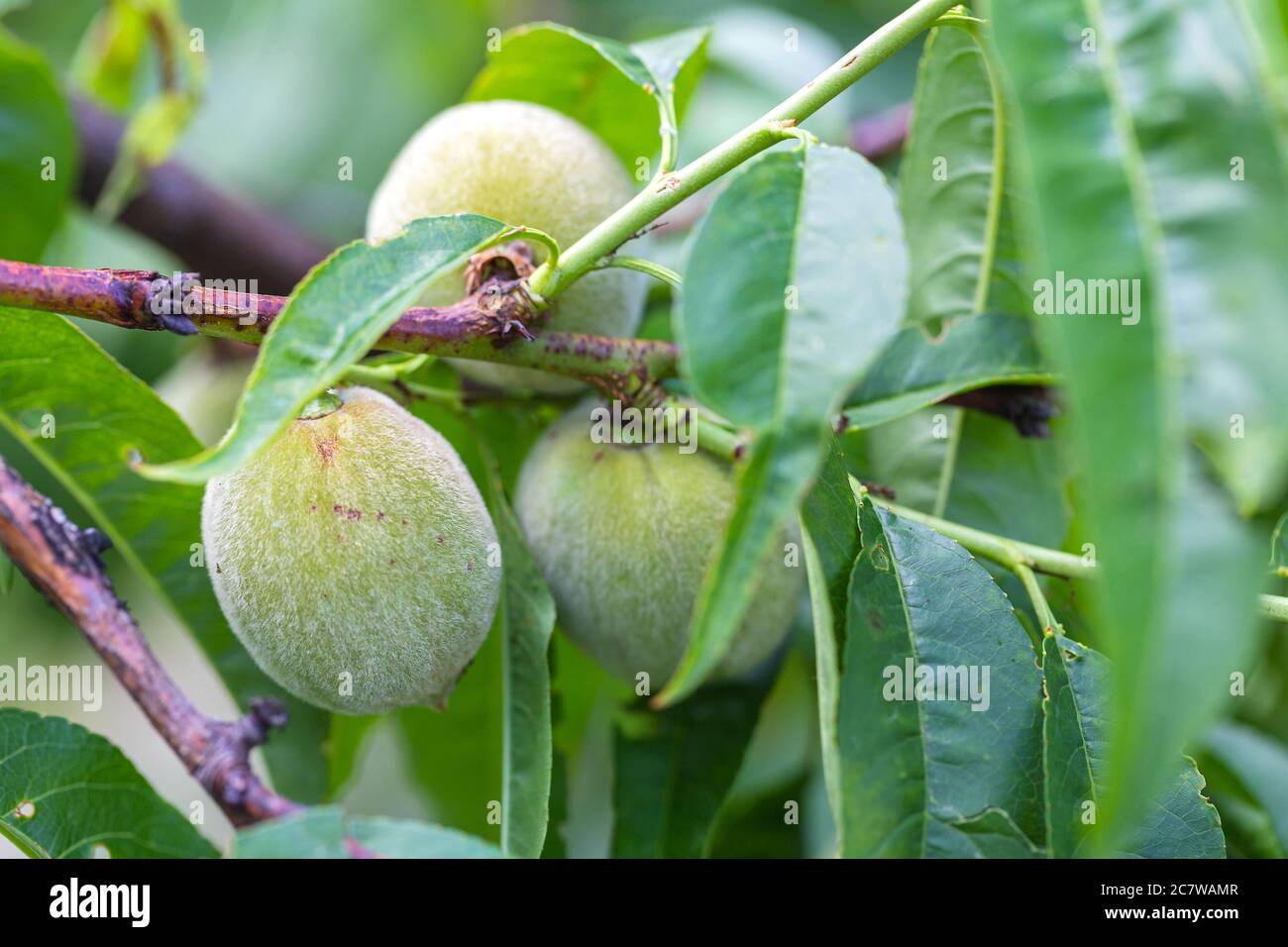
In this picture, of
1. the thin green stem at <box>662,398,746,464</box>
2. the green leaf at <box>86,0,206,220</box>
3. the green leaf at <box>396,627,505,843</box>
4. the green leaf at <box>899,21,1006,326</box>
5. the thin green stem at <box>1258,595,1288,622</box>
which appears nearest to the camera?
the thin green stem at <box>1258,595,1288,622</box>

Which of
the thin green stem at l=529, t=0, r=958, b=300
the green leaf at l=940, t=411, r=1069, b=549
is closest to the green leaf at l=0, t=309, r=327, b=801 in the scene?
the thin green stem at l=529, t=0, r=958, b=300

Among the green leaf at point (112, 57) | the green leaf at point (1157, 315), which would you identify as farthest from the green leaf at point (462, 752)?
the green leaf at point (112, 57)

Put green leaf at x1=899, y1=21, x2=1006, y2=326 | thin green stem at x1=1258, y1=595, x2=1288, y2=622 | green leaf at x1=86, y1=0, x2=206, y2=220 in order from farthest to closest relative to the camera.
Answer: green leaf at x1=86, y1=0, x2=206, y2=220 < green leaf at x1=899, y1=21, x2=1006, y2=326 < thin green stem at x1=1258, y1=595, x2=1288, y2=622

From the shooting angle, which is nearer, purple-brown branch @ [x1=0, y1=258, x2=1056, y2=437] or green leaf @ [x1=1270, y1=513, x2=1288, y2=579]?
purple-brown branch @ [x1=0, y1=258, x2=1056, y2=437]

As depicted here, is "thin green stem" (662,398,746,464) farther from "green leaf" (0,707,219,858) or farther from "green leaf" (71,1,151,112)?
"green leaf" (71,1,151,112)
